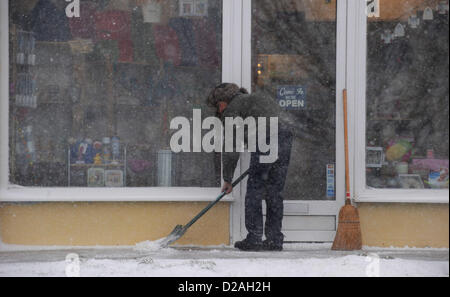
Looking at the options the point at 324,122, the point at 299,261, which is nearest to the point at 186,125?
the point at 324,122

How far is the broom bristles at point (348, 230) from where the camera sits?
6.46 m

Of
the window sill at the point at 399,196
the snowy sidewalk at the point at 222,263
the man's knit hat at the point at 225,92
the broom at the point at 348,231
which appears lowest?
the snowy sidewalk at the point at 222,263

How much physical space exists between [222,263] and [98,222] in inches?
64.1

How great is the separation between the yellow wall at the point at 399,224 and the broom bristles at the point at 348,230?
27 cm

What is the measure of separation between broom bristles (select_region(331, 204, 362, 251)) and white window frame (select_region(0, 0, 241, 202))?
1107 millimetres

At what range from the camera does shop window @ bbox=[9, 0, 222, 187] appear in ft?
22.3

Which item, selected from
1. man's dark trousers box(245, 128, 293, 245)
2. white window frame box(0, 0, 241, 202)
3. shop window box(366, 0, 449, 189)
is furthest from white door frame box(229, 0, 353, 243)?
man's dark trousers box(245, 128, 293, 245)

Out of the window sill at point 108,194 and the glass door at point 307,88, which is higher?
the glass door at point 307,88

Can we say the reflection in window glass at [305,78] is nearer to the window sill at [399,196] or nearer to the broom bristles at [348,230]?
the window sill at [399,196]

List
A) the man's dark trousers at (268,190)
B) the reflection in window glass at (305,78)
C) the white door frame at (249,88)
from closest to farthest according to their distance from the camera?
1. the man's dark trousers at (268,190)
2. the white door frame at (249,88)
3. the reflection in window glass at (305,78)

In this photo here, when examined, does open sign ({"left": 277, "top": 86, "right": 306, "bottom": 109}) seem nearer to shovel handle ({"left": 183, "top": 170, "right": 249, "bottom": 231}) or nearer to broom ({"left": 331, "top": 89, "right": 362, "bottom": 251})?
shovel handle ({"left": 183, "top": 170, "right": 249, "bottom": 231})

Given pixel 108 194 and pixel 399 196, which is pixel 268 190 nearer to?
pixel 399 196

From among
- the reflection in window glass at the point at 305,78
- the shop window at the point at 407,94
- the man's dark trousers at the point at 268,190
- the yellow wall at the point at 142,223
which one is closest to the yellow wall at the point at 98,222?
the yellow wall at the point at 142,223
